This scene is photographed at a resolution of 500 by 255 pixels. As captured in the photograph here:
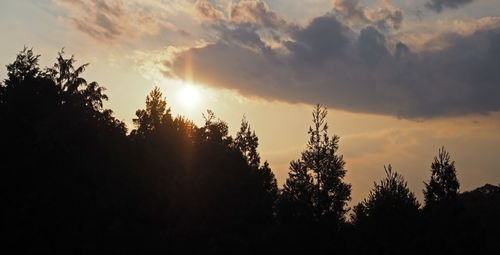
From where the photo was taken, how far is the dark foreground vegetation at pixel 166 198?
39.1 metres

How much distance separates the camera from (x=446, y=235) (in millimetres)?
35594

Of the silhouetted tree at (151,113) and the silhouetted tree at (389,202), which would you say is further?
the silhouetted tree at (151,113)

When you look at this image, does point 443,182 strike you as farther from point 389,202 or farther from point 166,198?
point 166,198

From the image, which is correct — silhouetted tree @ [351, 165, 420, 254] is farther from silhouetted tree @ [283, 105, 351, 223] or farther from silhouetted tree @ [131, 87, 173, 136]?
silhouetted tree @ [131, 87, 173, 136]

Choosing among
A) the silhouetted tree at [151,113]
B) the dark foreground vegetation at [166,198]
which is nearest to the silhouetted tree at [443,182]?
the dark foreground vegetation at [166,198]

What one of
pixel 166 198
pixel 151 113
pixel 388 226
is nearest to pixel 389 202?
pixel 388 226

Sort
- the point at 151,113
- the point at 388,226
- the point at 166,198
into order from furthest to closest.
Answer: the point at 151,113 < the point at 166,198 < the point at 388,226

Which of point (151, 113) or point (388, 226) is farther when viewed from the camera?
point (151, 113)

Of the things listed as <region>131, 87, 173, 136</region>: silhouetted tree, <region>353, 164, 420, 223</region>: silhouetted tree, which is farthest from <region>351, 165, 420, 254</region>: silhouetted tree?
<region>131, 87, 173, 136</region>: silhouetted tree

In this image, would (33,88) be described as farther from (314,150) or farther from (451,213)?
(451,213)

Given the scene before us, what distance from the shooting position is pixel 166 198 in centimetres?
5603

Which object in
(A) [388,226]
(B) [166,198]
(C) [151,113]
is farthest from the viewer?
(C) [151,113]

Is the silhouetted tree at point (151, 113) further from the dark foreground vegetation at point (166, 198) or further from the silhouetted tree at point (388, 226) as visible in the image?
the silhouetted tree at point (388, 226)

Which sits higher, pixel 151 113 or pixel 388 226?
pixel 151 113
